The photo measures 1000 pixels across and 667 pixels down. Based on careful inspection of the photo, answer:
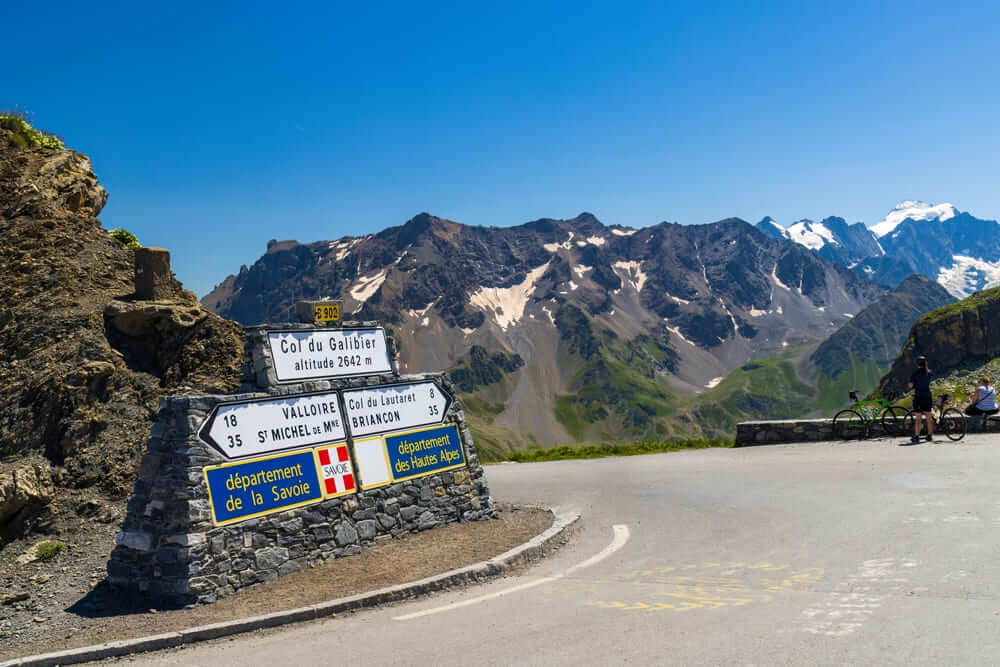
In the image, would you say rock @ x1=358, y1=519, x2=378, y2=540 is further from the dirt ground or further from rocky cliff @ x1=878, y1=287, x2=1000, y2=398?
rocky cliff @ x1=878, y1=287, x2=1000, y2=398

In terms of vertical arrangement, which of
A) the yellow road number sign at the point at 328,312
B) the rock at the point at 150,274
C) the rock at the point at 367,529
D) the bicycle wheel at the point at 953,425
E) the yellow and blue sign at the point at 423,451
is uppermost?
the rock at the point at 150,274

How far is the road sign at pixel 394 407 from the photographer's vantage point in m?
12.1

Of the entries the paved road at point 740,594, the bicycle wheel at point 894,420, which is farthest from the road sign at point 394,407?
the bicycle wheel at point 894,420

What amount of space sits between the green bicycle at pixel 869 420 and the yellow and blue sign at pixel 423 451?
1145 centimetres

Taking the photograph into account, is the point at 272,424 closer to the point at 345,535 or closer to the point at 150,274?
the point at 345,535

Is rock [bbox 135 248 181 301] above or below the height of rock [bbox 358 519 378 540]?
above

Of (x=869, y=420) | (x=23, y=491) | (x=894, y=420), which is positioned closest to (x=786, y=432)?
(x=869, y=420)

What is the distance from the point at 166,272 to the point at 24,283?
2.60 metres

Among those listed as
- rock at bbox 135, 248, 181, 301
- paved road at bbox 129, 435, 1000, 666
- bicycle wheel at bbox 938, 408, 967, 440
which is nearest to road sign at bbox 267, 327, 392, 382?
paved road at bbox 129, 435, 1000, 666

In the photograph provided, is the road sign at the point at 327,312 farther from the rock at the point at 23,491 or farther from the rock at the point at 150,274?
the rock at the point at 23,491

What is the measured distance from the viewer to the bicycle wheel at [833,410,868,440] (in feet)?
Result: 65.4

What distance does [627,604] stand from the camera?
809cm

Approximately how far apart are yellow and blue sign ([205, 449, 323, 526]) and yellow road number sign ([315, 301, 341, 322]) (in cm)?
233

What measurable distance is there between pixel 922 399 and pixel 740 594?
1261 centimetres
